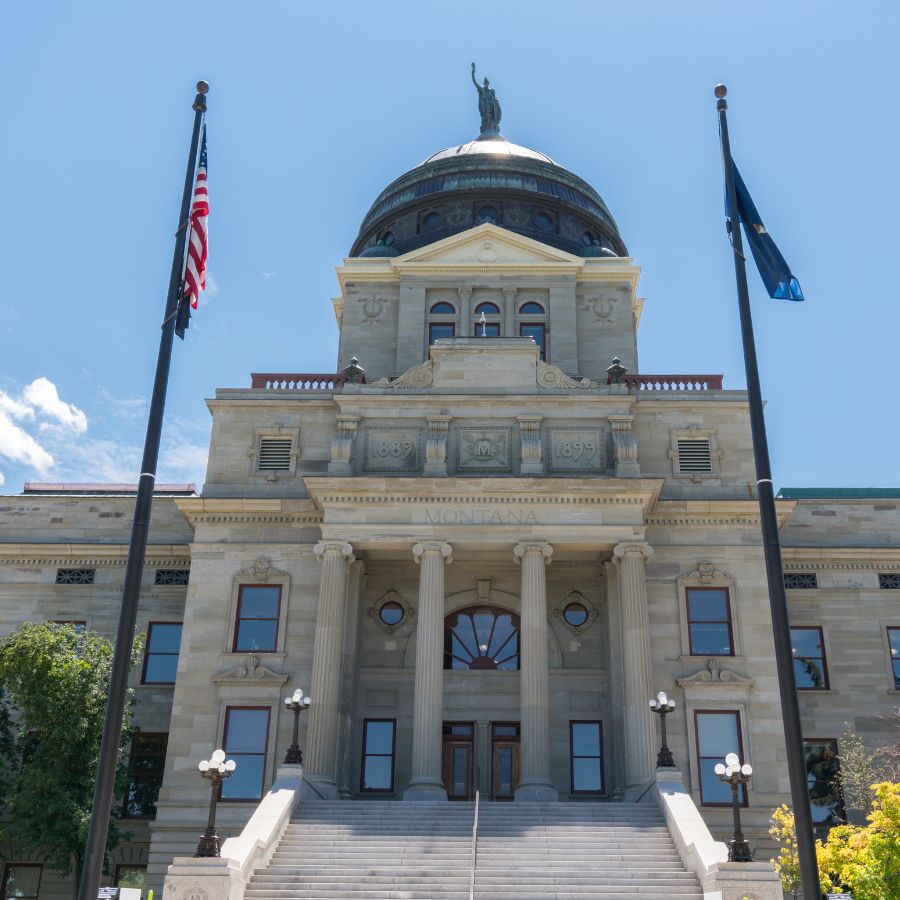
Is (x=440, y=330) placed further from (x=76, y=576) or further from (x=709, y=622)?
(x=709, y=622)

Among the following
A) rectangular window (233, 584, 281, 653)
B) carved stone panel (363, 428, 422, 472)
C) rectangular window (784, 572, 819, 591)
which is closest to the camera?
rectangular window (233, 584, 281, 653)

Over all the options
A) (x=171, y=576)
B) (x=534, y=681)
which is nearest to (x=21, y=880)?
(x=171, y=576)

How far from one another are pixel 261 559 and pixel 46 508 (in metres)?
10.6

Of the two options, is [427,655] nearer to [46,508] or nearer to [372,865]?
[372,865]

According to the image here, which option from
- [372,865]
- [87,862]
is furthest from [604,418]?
[87,862]

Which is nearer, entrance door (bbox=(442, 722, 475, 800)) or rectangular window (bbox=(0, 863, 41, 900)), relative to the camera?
entrance door (bbox=(442, 722, 475, 800))

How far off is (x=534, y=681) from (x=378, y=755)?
6004 mm

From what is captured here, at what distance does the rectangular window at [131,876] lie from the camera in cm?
3423

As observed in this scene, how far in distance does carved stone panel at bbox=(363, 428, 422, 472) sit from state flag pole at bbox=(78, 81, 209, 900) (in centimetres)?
1601

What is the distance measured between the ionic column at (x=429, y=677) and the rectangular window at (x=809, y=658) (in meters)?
12.5

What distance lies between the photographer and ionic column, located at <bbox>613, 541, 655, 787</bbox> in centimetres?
3123

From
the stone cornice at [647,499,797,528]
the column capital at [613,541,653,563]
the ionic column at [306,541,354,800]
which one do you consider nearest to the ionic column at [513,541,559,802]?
the column capital at [613,541,653,563]

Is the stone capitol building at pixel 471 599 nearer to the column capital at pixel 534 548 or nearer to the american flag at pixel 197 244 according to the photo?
the column capital at pixel 534 548

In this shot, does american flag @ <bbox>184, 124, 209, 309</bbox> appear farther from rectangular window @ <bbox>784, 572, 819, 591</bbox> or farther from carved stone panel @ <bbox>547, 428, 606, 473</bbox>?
rectangular window @ <bbox>784, 572, 819, 591</bbox>
